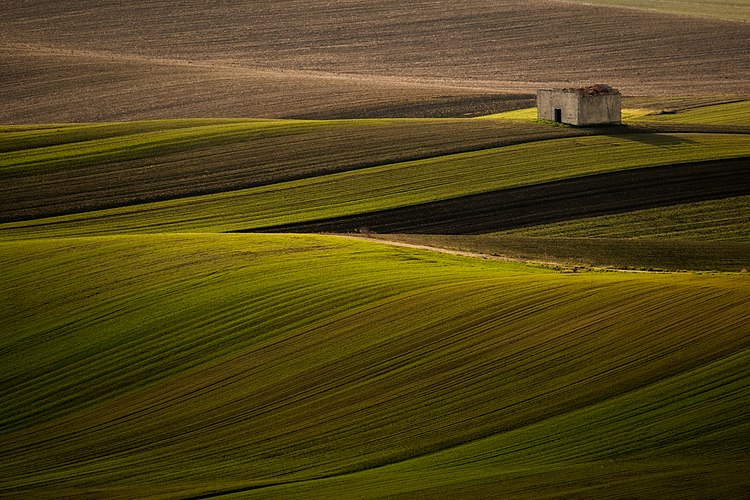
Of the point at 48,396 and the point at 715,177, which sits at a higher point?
the point at 715,177

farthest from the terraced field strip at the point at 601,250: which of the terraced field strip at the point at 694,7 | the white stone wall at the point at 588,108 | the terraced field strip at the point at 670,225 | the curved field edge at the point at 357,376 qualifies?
the terraced field strip at the point at 694,7

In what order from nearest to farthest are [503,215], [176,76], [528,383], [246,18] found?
[528,383], [503,215], [176,76], [246,18]

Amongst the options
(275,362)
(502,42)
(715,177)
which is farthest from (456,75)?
(275,362)

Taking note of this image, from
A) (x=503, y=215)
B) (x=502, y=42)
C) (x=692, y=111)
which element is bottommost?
(x=503, y=215)

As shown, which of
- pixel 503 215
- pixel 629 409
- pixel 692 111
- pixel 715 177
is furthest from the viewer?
pixel 692 111

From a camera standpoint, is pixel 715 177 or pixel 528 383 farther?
pixel 715 177

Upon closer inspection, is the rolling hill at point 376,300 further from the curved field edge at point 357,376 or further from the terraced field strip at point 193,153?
the terraced field strip at point 193,153

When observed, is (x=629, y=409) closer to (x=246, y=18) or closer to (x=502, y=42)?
(x=502, y=42)
